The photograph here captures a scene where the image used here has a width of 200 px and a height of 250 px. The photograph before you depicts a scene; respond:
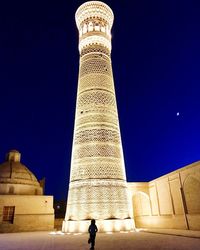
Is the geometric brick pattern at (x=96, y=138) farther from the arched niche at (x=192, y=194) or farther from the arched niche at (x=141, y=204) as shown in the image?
the arched niche at (x=141, y=204)

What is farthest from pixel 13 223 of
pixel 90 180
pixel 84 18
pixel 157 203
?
pixel 84 18

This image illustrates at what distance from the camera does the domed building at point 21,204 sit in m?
14.6

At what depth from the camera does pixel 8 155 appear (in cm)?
1831

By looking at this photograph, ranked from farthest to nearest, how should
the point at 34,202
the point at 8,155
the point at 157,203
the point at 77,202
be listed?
1. the point at 8,155
2. the point at 34,202
3. the point at 157,203
4. the point at 77,202

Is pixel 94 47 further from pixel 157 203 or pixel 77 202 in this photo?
pixel 157 203

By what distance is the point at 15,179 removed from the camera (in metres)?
16.5

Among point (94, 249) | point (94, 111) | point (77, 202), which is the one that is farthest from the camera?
point (94, 111)

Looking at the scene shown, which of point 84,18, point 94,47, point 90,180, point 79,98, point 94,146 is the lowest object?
point 90,180

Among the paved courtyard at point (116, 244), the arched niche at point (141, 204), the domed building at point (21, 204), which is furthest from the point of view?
the arched niche at point (141, 204)

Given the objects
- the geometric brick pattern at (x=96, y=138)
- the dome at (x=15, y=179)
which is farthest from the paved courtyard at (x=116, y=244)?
the dome at (x=15, y=179)

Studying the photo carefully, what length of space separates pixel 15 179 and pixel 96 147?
8.44 m

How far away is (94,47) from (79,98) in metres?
2.96

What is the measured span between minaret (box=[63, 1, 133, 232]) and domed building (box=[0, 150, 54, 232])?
5.80 metres

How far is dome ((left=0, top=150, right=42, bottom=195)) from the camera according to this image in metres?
16.1
